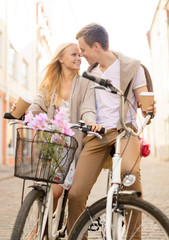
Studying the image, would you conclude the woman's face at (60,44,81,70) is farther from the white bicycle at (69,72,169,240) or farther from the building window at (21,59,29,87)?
the building window at (21,59,29,87)

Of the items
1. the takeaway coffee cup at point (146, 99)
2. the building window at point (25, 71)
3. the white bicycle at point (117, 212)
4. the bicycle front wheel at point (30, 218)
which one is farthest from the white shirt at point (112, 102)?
the building window at point (25, 71)

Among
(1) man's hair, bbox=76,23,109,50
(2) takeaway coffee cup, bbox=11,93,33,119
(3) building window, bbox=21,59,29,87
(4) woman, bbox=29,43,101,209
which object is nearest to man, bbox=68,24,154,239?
(1) man's hair, bbox=76,23,109,50

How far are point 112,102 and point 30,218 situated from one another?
992 millimetres

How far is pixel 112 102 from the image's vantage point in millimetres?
2730

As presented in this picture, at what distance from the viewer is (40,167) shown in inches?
88.9

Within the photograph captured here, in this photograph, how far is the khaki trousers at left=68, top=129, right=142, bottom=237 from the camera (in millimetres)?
2471

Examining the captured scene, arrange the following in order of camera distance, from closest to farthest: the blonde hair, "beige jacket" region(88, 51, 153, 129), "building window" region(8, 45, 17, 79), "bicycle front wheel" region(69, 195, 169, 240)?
"bicycle front wheel" region(69, 195, 169, 240) → "beige jacket" region(88, 51, 153, 129) → the blonde hair → "building window" region(8, 45, 17, 79)

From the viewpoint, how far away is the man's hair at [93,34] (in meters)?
2.73

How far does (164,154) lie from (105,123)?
25.7 m

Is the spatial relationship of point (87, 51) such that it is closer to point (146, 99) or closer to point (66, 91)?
point (66, 91)

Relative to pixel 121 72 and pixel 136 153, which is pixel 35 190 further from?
pixel 121 72

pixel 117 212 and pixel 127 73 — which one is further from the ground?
pixel 127 73

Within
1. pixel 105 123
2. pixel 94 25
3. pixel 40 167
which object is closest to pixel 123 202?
pixel 40 167

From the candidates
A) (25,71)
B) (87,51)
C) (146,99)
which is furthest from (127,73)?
(25,71)
